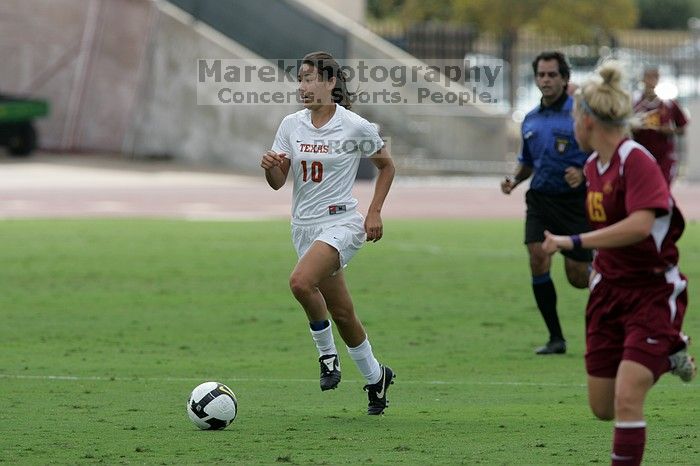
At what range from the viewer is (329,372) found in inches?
367

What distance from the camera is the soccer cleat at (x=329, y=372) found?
928cm

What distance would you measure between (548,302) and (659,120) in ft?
26.7

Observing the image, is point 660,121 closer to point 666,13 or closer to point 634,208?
point 634,208

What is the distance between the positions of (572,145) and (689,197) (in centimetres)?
2074

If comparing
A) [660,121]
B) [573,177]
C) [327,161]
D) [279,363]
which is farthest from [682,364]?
[660,121]

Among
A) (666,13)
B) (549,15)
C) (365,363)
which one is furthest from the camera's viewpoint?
(666,13)

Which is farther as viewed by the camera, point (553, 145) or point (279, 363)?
point (553, 145)

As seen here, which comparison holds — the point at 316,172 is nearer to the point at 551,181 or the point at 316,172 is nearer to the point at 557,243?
the point at 557,243

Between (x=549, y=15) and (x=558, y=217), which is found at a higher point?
(x=549, y=15)

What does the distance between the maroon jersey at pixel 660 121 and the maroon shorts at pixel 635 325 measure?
523 inches

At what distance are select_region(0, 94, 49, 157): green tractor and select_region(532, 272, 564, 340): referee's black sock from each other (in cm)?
2856

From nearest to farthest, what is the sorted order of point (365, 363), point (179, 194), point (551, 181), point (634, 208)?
point (634, 208), point (365, 363), point (551, 181), point (179, 194)

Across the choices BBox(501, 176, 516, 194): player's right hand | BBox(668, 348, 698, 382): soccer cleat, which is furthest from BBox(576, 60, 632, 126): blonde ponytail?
BBox(501, 176, 516, 194): player's right hand

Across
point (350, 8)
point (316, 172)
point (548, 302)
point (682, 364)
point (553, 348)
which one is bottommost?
point (553, 348)
